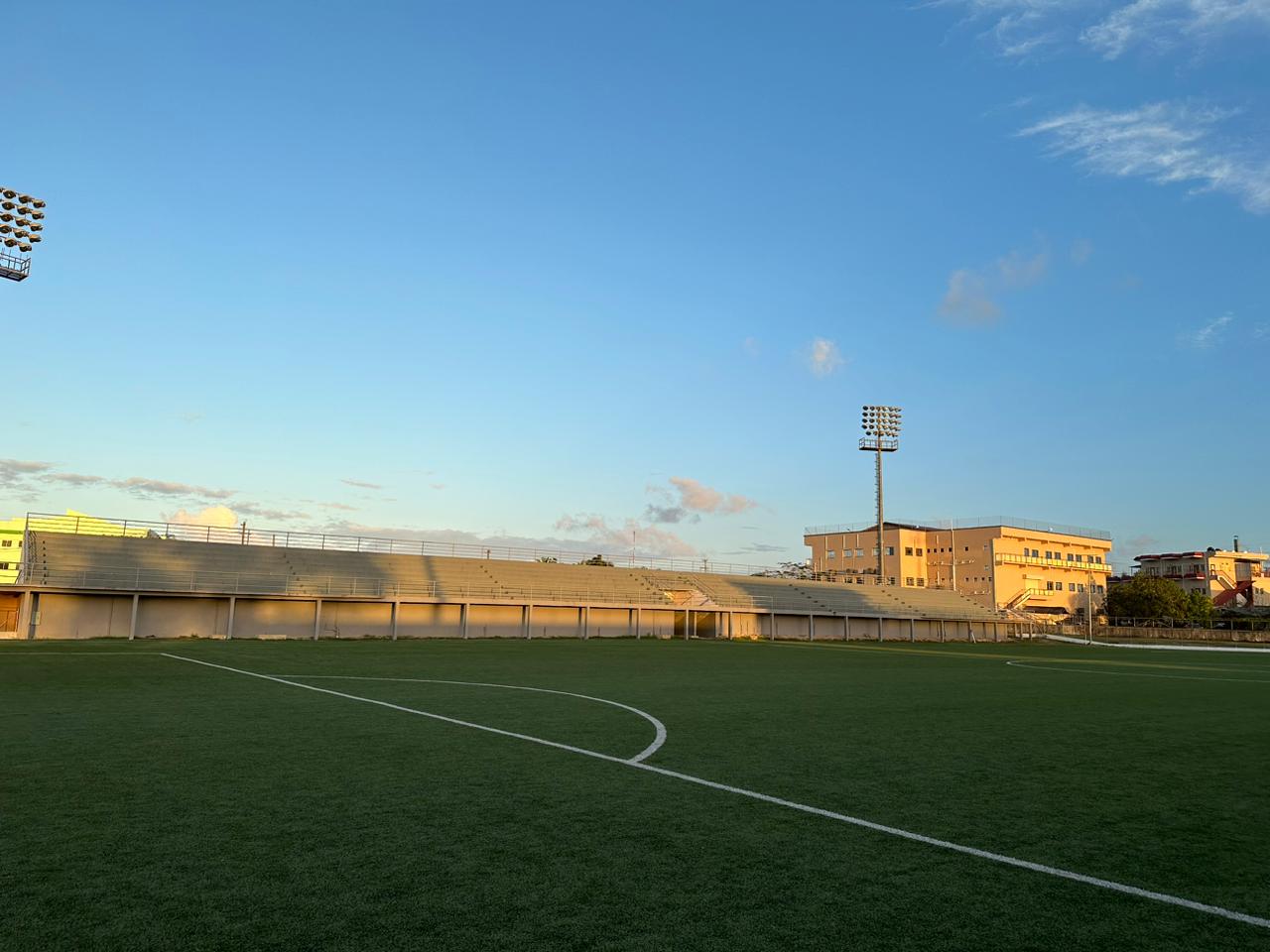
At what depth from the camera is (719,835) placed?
5562 mm

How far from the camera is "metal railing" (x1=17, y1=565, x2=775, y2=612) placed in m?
32.2

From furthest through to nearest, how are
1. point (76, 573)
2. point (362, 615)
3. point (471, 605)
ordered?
1. point (471, 605)
2. point (362, 615)
3. point (76, 573)

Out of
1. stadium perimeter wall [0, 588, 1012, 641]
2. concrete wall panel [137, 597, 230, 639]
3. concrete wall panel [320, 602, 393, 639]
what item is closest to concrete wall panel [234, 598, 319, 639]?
stadium perimeter wall [0, 588, 1012, 641]

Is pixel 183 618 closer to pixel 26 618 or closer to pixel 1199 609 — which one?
pixel 26 618

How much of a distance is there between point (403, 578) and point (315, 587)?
4.66 m

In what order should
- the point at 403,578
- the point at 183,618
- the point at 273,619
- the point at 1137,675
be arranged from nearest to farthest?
the point at 1137,675, the point at 183,618, the point at 273,619, the point at 403,578

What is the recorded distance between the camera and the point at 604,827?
5.71 metres

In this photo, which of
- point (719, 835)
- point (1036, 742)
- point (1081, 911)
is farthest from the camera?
point (1036, 742)

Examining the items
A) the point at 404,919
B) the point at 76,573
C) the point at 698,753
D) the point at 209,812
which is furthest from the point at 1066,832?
the point at 76,573

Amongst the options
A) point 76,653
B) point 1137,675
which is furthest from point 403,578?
point 1137,675

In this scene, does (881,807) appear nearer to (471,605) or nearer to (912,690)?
(912,690)

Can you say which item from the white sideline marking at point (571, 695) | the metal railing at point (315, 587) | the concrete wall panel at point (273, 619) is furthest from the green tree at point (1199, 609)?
the white sideline marking at point (571, 695)

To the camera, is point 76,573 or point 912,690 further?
point 76,573

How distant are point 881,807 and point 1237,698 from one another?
47.2 ft
